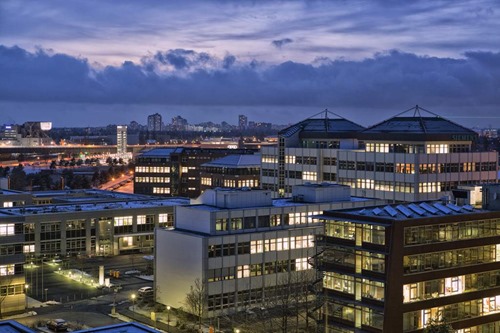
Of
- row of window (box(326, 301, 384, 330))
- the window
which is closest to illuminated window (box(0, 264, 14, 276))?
the window

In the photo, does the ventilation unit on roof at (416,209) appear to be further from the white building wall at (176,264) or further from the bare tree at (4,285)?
the bare tree at (4,285)

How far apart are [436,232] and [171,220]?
57.1 m

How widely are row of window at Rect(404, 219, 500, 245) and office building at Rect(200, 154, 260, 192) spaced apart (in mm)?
87525

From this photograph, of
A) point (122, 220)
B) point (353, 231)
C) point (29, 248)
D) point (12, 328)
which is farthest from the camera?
point (122, 220)

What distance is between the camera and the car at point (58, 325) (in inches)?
2462

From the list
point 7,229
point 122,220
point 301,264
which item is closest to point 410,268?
point 301,264

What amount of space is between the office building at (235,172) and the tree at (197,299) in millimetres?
78712

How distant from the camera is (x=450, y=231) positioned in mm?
56438

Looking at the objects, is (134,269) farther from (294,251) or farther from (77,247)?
(294,251)

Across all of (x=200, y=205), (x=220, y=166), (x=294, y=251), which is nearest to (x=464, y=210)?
(x=294, y=251)

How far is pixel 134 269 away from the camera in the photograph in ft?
297

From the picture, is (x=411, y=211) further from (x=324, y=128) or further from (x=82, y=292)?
(x=324, y=128)

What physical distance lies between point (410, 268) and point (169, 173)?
12214 cm

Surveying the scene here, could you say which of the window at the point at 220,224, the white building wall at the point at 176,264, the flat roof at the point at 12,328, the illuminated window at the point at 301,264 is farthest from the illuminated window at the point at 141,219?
the flat roof at the point at 12,328
